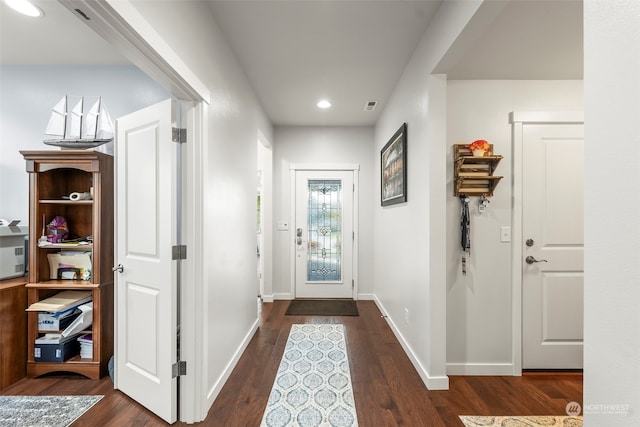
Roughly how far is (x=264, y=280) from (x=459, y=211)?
291 centimetres

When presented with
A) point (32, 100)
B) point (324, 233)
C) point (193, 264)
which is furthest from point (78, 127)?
point (324, 233)

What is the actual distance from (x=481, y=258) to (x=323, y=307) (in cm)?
224

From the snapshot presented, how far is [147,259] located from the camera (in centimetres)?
177

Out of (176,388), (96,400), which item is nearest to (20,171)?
(96,400)

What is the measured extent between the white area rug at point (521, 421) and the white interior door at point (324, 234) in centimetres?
260

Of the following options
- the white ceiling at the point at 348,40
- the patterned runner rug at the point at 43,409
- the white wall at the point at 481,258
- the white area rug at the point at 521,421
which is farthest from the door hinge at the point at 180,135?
the white area rug at the point at 521,421

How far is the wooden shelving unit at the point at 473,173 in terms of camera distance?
7.03ft

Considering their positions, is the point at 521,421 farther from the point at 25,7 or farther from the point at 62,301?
the point at 25,7

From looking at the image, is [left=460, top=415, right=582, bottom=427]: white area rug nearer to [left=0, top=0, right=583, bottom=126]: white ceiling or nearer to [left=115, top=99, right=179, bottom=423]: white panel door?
[left=115, top=99, right=179, bottom=423]: white panel door

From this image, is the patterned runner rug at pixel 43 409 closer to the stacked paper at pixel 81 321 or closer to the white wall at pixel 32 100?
the stacked paper at pixel 81 321

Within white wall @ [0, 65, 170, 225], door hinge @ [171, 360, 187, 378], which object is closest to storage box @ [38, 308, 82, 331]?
white wall @ [0, 65, 170, 225]

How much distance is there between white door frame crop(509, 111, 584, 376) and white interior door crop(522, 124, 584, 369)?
0.16 feet

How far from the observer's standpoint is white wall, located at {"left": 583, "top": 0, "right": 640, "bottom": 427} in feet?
2.18

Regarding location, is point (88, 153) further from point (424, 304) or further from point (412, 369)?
point (412, 369)
